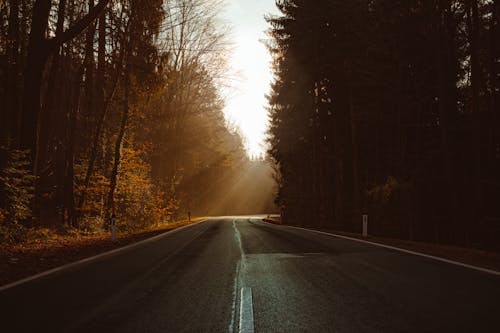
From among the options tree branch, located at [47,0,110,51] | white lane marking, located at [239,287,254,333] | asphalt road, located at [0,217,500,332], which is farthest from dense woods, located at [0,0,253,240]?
white lane marking, located at [239,287,254,333]

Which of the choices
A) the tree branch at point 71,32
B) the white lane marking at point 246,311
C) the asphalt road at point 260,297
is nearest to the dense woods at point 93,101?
the tree branch at point 71,32

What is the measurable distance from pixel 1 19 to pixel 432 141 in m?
20.3

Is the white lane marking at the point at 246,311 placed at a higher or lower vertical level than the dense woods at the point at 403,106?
lower

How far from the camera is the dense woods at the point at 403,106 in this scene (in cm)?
1888

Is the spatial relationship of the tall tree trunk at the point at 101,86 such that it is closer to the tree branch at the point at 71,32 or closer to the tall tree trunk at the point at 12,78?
the tall tree trunk at the point at 12,78

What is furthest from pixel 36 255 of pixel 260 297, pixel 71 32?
pixel 71 32

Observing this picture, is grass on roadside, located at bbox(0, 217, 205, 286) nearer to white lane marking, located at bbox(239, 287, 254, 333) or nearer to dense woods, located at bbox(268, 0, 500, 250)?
white lane marking, located at bbox(239, 287, 254, 333)

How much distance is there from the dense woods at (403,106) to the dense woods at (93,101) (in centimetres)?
781

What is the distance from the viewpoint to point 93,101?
21.6m

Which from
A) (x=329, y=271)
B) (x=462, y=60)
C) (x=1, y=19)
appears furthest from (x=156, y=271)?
(x=462, y=60)

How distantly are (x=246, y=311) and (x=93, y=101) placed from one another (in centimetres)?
1989

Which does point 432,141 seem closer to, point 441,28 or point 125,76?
point 441,28

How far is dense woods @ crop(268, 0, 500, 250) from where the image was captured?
18875 millimetres

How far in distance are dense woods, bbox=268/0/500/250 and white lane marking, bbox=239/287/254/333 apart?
1582 cm
